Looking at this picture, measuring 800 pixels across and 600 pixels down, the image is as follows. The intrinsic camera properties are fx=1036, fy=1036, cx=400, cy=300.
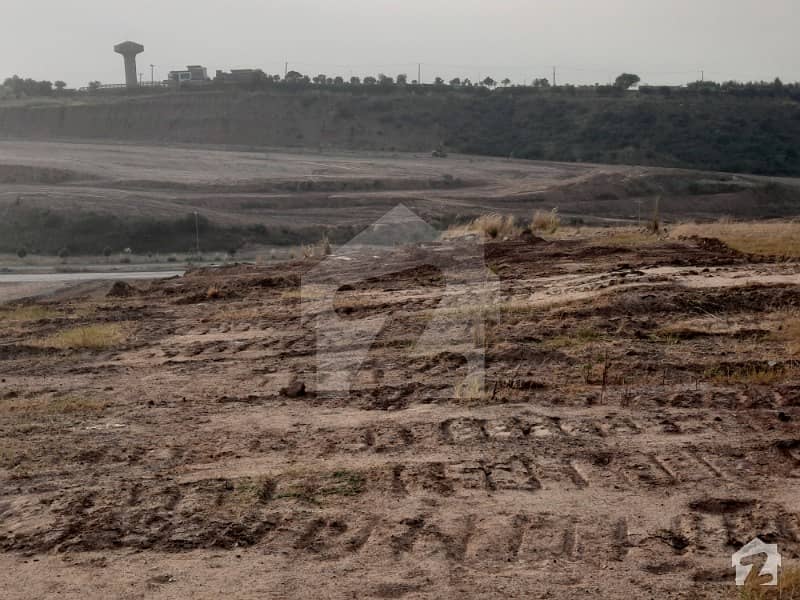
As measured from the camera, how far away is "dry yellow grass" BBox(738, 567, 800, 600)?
517 cm

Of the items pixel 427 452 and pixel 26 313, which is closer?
pixel 427 452

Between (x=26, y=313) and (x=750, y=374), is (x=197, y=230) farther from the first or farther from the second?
(x=750, y=374)

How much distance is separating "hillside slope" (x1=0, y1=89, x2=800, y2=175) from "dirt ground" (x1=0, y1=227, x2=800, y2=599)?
173 feet

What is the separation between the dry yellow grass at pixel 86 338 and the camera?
13.8 meters

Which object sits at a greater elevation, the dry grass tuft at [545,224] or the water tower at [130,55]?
the water tower at [130,55]

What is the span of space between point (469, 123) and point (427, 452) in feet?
225

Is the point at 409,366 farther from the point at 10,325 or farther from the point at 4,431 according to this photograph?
the point at 10,325

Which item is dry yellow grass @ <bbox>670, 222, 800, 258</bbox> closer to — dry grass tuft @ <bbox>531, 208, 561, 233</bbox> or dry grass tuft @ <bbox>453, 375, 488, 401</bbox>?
dry grass tuft @ <bbox>531, 208, 561, 233</bbox>

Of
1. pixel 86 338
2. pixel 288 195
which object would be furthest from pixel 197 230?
pixel 86 338

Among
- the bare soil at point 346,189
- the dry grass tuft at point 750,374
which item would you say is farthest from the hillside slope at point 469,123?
the dry grass tuft at point 750,374

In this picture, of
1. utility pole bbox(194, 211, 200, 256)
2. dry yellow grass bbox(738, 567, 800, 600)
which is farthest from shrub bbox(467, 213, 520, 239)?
utility pole bbox(194, 211, 200, 256)

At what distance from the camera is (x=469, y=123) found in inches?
2948

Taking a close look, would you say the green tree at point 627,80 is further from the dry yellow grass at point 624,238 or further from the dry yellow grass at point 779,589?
the dry yellow grass at point 779,589

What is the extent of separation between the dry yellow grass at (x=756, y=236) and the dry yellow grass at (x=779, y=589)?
36.0 ft
